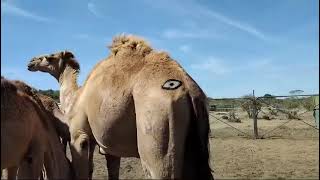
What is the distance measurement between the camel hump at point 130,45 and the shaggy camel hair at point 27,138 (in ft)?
5.16

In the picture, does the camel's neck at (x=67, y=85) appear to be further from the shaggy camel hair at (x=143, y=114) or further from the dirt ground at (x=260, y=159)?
the dirt ground at (x=260, y=159)

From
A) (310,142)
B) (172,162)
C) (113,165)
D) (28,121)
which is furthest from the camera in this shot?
(310,142)

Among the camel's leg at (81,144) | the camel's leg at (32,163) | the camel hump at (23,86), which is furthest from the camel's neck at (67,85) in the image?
the camel's leg at (32,163)

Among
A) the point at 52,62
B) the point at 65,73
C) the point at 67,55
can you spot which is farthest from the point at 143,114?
the point at 52,62

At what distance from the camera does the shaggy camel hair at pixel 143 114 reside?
5.76 meters

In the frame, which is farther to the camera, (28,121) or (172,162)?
(28,121)

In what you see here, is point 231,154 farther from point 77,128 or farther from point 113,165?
point 77,128

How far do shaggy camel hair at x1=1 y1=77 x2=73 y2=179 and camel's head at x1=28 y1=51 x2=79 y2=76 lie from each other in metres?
2.77

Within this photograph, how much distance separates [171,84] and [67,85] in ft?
12.9

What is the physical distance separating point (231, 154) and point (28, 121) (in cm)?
942

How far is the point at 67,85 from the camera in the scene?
937 centimetres

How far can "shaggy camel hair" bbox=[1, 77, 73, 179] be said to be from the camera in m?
5.89

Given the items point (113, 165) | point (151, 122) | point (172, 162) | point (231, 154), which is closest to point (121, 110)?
point (151, 122)

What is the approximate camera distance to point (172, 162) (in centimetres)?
571
